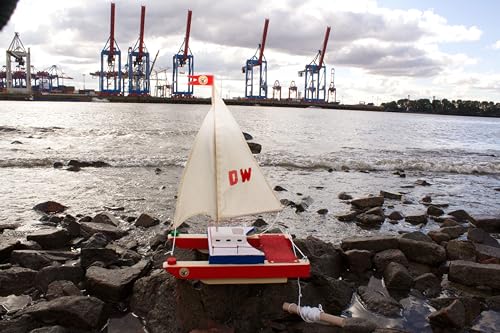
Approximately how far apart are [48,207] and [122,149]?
52.5 feet

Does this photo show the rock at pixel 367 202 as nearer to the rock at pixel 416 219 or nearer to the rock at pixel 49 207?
the rock at pixel 416 219

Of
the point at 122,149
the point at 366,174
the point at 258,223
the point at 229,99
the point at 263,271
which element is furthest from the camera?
the point at 229,99

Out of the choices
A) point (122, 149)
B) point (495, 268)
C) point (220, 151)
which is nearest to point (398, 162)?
point (122, 149)

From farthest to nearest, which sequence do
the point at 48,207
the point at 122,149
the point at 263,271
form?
the point at 122,149, the point at 48,207, the point at 263,271

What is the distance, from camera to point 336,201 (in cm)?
1391

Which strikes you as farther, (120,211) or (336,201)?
(336,201)

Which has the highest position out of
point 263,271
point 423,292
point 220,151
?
point 220,151

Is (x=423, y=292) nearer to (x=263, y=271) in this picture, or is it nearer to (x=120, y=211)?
(x=263, y=271)

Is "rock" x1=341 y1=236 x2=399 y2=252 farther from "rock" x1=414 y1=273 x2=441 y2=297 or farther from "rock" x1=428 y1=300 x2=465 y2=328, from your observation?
"rock" x1=428 y1=300 x2=465 y2=328

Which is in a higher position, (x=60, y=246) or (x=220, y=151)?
(x=220, y=151)

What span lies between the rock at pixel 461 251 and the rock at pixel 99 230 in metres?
6.64

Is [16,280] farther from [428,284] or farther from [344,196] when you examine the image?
[344,196]

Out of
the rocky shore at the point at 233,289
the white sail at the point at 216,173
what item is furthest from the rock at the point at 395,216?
the white sail at the point at 216,173

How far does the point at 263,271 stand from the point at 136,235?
430cm
